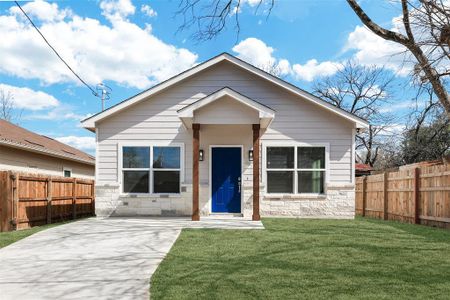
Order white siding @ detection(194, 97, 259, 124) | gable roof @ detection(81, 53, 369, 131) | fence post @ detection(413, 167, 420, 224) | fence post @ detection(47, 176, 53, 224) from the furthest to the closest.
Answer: gable roof @ detection(81, 53, 369, 131), fence post @ detection(413, 167, 420, 224), fence post @ detection(47, 176, 53, 224), white siding @ detection(194, 97, 259, 124)

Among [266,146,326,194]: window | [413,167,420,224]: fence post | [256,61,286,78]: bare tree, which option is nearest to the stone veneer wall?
[266,146,326,194]: window

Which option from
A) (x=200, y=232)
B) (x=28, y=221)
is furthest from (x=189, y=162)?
(x=28, y=221)

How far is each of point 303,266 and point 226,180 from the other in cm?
704

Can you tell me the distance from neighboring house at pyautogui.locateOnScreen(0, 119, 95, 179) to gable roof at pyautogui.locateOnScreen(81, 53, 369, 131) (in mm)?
3623

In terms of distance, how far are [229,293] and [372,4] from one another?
7.49 metres

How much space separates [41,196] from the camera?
37.5 ft

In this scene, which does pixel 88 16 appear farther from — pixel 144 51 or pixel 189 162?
pixel 189 162

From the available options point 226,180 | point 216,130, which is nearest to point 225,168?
point 226,180

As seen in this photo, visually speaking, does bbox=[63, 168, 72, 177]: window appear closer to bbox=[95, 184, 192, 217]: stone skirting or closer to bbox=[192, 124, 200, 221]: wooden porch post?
bbox=[95, 184, 192, 217]: stone skirting

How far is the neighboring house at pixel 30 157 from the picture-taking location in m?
14.0

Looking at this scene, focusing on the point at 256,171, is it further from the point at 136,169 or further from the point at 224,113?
the point at 136,169

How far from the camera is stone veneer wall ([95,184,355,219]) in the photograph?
1260cm

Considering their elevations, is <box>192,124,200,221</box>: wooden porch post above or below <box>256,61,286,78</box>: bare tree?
below

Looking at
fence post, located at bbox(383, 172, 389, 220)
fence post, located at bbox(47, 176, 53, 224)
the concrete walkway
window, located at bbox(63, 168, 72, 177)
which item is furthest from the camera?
window, located at bbox(63, 168, 72, 177)
